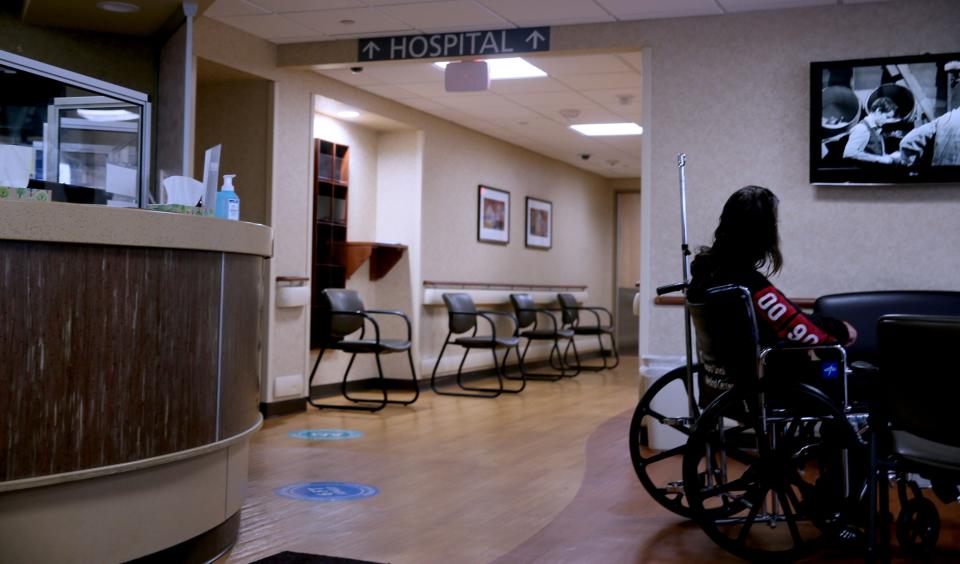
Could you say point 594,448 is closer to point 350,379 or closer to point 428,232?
point 350,379

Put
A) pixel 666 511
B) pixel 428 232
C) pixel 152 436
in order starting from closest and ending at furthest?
1. pixel 152 436
2. pixel 666 511
3. pixel 428 232

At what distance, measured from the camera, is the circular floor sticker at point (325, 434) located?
214 inches

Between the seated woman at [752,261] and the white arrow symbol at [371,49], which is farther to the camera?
the white arrow symbol at [371,49]

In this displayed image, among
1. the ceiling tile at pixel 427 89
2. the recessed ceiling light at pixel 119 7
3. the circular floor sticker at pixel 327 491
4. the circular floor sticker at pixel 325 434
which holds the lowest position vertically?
the circular floor sticker at pixel 327 491

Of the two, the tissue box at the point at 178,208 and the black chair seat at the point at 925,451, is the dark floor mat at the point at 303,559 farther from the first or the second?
the black chair seat at the point at 925,451

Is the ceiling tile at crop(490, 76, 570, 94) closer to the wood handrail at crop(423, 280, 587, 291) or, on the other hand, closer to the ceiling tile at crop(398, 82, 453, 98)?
the ceiling tile at crop(398, 82, 453, 98)

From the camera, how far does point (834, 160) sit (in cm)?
494

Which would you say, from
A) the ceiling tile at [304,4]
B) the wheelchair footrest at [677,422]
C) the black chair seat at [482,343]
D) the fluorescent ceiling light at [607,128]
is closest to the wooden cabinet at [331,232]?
the black chair seat at [482,343]

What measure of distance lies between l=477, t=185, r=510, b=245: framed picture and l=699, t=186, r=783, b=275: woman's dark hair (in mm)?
6058

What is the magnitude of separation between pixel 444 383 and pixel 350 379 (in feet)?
3.75

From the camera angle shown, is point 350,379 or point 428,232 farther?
point 428,232

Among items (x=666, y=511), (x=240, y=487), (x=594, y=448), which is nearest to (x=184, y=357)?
(x=240, y=487)

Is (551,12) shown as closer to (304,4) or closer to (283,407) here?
(304,4)

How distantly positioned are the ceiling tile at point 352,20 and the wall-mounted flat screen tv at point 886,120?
2.44 m
